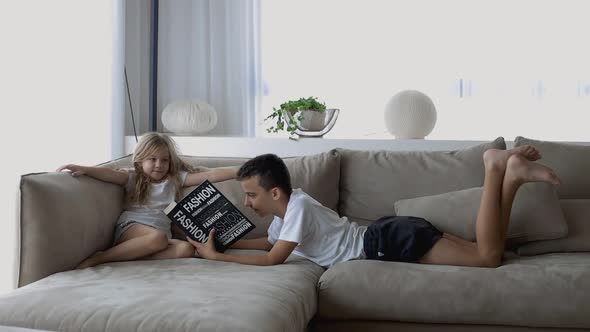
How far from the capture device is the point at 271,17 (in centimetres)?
438

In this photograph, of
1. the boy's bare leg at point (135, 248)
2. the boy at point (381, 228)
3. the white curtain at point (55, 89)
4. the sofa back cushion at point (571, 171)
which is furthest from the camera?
the white curtain at point (55, 89)

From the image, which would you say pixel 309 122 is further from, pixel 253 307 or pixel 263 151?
pixel 253 307

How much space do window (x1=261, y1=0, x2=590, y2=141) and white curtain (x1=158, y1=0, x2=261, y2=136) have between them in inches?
3.5

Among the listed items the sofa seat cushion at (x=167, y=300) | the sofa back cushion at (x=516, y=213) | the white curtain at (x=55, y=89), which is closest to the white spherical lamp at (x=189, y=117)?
the white curtain at (x=55, y=89)

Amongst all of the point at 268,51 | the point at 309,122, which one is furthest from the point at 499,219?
the point at 268,51

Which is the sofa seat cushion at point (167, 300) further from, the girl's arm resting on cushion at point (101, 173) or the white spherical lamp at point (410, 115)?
the white spherical lamp at point (410, 115)

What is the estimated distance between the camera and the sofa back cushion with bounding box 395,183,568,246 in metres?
2.76

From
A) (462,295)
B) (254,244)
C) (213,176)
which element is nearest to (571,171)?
(462,295)

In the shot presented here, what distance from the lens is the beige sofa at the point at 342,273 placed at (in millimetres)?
2002

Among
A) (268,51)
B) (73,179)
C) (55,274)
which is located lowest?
(55,274)

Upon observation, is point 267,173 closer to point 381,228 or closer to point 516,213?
point 381,228

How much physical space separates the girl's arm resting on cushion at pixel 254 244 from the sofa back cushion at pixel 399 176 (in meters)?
0.42

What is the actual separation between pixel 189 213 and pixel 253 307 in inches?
34.6

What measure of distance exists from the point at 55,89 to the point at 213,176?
1008 millimetres
